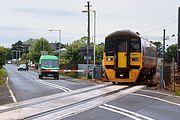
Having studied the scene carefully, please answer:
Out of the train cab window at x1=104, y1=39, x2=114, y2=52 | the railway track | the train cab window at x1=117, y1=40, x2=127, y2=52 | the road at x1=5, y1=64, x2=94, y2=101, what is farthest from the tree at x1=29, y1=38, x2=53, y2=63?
the railway track

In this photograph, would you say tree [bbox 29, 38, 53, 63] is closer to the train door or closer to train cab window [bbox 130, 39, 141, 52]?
the train door

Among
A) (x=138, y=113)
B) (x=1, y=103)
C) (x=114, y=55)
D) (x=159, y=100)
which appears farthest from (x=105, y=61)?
(x=138, y=113)

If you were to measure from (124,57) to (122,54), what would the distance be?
251 millimetres

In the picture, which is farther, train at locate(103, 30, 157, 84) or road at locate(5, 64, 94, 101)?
train at locate(103, 30, 157, 84)

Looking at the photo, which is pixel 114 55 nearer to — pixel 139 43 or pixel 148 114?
pixel 139 43

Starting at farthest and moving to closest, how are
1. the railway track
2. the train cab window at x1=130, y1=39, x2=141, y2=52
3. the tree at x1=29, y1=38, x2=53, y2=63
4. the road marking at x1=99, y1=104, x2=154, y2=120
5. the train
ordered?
the tree at x1=29, y1=38, x2=53, y2=63
the train cab window at x1=130, y1=39, x2=141, y2=52
the train
the railway track
the road marking at x1=99, y1=104, x2=154, y2=120

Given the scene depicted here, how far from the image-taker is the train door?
31562mm

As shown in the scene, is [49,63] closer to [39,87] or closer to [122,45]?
[122,45]

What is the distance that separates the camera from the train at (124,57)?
31.5 m

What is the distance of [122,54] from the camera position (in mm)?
31719

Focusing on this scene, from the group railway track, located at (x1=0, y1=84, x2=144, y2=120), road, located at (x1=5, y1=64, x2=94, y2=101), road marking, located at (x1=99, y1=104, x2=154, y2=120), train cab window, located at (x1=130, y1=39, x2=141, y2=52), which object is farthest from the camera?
train cab window, located at (x1=130, y1=39, x2=141, y2=52)

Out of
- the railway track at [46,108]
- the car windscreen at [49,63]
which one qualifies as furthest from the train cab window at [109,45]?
the car windscreen at [49,63]

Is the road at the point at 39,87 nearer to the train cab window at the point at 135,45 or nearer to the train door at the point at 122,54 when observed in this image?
the train door at the point at 122,54

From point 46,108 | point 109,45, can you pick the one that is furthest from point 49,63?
point 46,108
